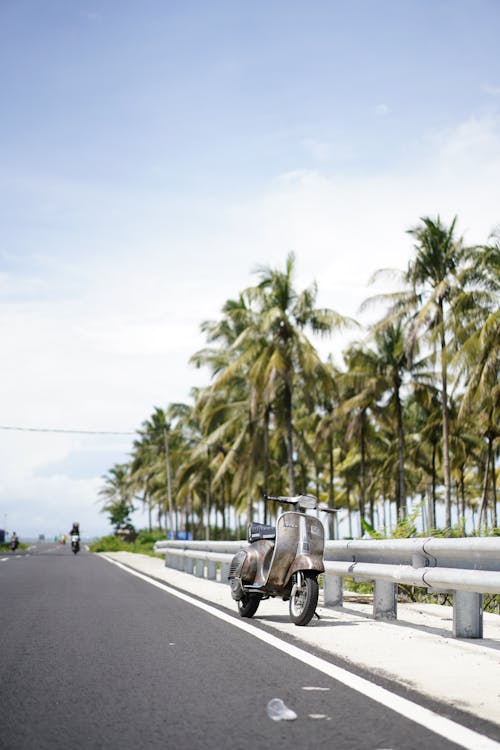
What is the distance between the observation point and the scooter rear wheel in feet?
30.9

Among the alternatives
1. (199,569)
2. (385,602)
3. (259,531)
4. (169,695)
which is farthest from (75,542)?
(169,695)

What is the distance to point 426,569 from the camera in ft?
24.7

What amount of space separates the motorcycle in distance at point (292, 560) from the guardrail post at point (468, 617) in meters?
1.46

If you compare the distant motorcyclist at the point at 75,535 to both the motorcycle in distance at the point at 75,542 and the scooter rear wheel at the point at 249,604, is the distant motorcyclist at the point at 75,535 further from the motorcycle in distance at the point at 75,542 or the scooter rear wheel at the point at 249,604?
the scooter rear wheel at the point at 249,604

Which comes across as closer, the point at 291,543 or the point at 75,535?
the point at 291,543

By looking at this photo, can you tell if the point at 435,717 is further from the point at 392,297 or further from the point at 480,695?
the point at 392,297

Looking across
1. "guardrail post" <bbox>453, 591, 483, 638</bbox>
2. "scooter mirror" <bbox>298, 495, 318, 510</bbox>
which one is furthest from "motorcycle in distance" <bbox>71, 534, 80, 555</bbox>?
"guardrail post" <bbox>453, 591, 483, 638</bbox>

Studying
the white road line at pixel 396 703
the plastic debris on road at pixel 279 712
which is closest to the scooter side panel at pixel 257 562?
the white road line at pixel 396 703

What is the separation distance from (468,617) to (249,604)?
2.81m

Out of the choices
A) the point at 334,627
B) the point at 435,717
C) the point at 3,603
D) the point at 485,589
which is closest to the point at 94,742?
the point at 435,717

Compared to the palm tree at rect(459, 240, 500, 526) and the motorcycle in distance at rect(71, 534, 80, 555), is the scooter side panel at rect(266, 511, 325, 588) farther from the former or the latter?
the motorcycle in distance at rect(71, 534, 80, 555)

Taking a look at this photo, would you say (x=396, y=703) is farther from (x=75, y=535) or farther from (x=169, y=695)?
(x=75, y=535)

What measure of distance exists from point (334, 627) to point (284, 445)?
133 ft

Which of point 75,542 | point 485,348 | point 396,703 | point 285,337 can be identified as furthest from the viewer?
point 75,542
